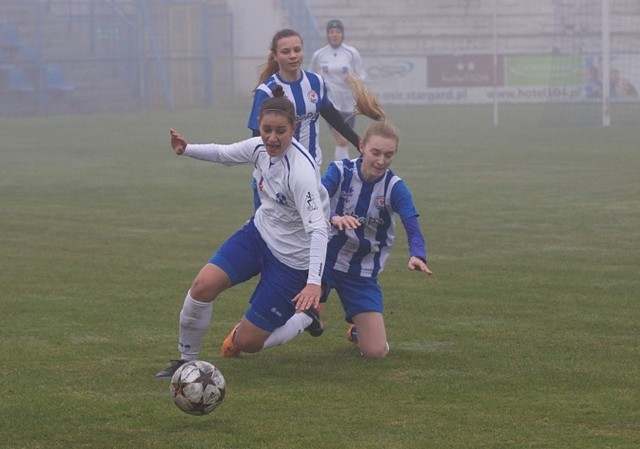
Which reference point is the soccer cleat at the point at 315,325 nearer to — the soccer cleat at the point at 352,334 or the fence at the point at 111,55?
the soccer cleat at the point at 352,334

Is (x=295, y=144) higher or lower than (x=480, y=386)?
higher

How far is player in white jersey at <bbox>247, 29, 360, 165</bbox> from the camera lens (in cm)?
841

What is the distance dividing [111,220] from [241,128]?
1663 centimetres

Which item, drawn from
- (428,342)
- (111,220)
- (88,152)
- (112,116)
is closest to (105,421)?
(428,342)

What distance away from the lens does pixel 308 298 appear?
6.20 meters

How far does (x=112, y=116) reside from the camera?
37.0 m

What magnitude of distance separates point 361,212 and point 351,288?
444 millimetres

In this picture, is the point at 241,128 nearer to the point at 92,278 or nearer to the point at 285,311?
the point at 92,278

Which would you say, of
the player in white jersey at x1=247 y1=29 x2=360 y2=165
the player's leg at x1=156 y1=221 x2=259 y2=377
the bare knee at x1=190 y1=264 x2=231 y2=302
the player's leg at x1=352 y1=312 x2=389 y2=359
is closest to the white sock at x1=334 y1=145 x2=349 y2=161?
the player in white jersey at x1=247 y1=29 x2=360 y2=165

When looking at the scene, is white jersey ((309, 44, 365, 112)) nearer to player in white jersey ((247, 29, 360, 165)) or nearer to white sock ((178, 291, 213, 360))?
player in white jersey ((247, 29, 360, 165))

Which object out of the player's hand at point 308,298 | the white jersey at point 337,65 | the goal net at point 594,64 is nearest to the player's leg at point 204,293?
the player's hand at point 308,298

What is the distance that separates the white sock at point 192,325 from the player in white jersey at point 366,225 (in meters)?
0.91

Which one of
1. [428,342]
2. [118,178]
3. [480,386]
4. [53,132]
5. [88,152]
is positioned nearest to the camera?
[480,386]

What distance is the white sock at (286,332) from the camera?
7.04 m
